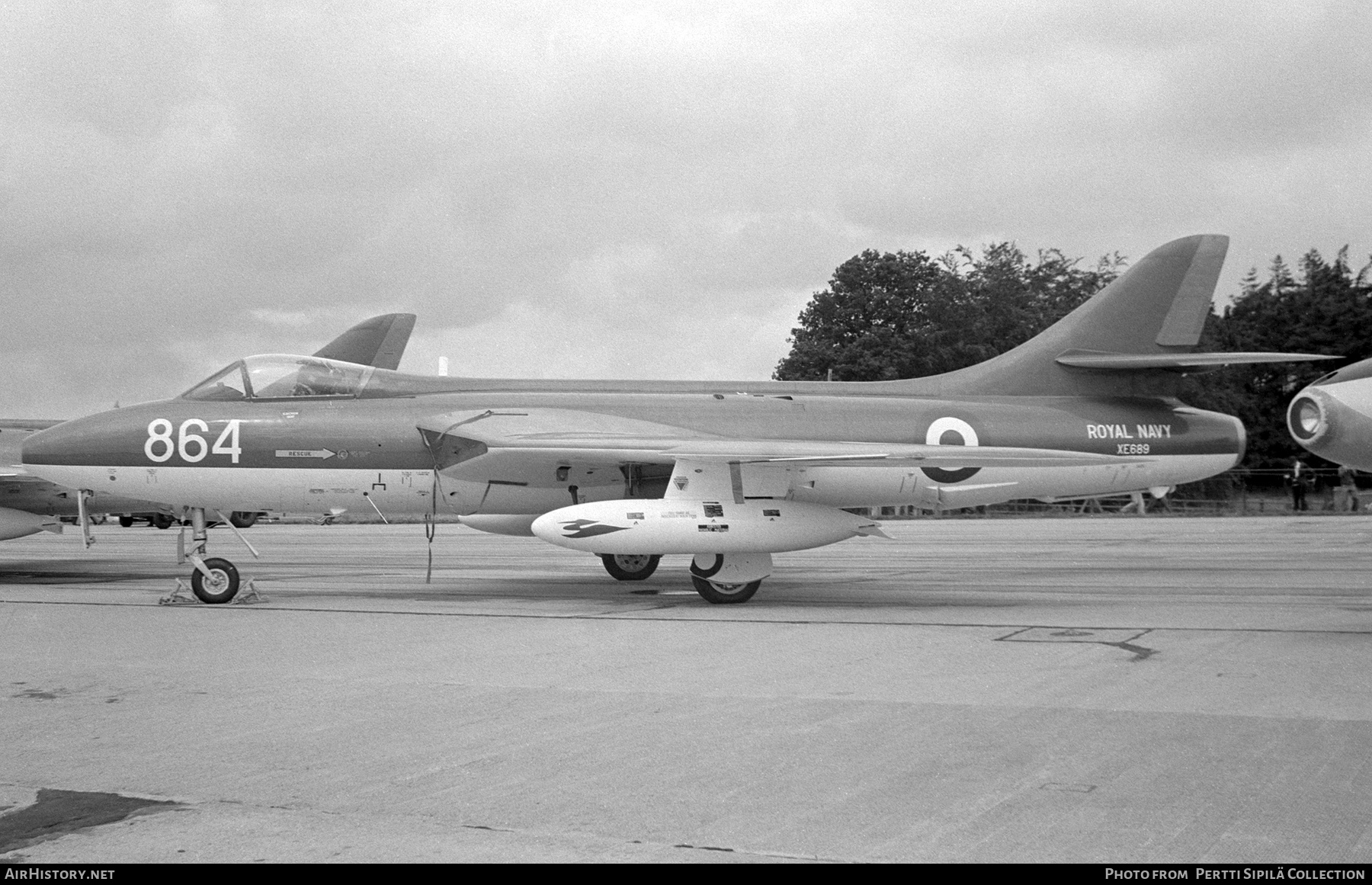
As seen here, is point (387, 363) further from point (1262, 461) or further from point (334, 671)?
point (1262, 461)

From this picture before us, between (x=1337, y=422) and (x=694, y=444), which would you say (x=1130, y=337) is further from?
(x=1337, y=422)

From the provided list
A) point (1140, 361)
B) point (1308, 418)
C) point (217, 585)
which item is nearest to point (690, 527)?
point (217, 585)

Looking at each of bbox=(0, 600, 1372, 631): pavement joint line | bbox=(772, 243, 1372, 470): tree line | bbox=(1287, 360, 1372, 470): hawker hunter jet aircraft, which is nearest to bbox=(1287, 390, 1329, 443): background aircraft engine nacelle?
bbox=(1287, 360, 1372, 470): hawker hunter jet aircraft

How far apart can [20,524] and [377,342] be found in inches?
492

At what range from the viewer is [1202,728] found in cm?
604

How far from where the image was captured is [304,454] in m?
13.8

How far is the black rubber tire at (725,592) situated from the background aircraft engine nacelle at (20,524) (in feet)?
33.2

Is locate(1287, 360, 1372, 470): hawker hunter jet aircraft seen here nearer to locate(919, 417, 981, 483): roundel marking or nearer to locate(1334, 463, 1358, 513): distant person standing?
locate(919, 417, 981, 483): roundel marking

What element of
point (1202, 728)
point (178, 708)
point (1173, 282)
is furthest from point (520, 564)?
point (1202, 728)

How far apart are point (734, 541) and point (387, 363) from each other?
19241 millimetres

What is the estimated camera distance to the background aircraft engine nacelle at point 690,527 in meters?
12.1

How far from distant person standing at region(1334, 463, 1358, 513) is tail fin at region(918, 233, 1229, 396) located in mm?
23871

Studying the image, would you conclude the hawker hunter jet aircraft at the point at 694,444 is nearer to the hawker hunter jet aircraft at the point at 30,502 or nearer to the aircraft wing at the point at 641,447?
the aircraft wing at the point at 641,447

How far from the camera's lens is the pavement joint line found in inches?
392
